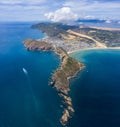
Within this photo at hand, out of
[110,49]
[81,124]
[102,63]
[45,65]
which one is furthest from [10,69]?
[110,49]

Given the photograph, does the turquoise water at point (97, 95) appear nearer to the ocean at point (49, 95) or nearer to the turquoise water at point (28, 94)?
the ocean at point (49, 95)

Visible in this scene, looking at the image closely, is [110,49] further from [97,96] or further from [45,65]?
[97,96]

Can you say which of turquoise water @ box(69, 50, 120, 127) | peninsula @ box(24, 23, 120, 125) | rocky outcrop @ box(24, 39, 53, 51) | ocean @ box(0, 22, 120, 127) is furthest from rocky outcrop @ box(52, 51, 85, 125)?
rocky outcrop @ box(24, 39, 53, 51)

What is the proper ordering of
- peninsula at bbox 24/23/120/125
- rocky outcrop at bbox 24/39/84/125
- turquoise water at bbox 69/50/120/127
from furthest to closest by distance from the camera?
peninsula at bbox 24/23/120/125 < rocky outcrop at bbox 24/39/84/125 < turquoise water at bbox 69/50/120/127

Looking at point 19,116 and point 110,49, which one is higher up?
point 19,116

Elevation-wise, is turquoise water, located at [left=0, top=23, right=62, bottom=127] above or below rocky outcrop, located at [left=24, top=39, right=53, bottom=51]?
above

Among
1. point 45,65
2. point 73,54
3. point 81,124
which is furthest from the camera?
point 73,54

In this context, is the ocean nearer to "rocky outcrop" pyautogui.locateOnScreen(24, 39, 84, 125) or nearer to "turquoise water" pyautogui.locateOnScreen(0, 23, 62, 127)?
"turquoise water" pyautogui.locateOnScreen(0, 23, 62, 127)
